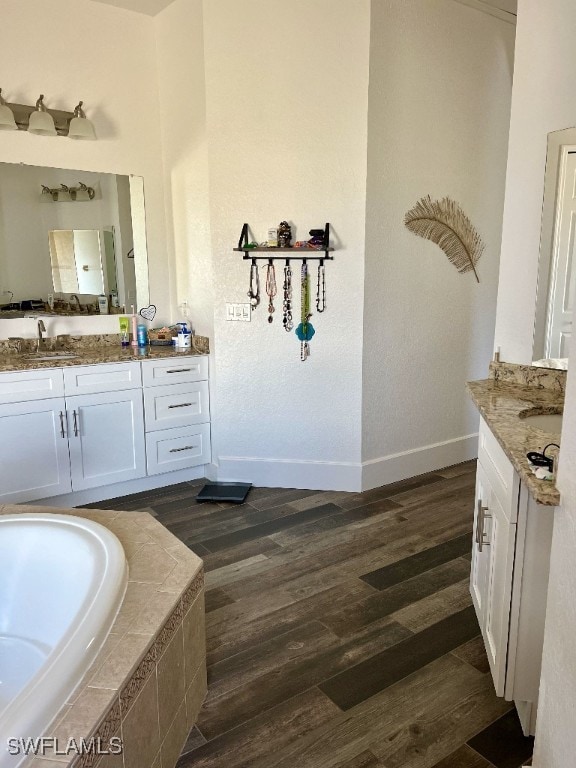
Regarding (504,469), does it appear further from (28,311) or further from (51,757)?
(28,311)

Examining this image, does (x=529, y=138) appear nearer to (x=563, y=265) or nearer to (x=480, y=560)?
(x=563, y=265)

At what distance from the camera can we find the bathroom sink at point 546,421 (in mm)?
2012

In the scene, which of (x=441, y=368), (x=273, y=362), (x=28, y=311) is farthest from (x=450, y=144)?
(x=28, y=311)

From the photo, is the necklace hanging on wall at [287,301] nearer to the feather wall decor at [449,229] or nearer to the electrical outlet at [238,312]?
the electrical outlet at [238,312]

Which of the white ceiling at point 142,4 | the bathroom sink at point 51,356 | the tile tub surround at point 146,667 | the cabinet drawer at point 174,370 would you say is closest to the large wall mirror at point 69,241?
the bathroom sink at point 51,356

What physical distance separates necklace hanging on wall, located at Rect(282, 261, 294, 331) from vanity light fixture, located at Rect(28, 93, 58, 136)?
1.61 metres

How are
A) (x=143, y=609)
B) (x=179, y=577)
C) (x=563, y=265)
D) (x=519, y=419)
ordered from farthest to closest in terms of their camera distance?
(x=563, y=265) < (x=519, y=419) < (x=179, y=577) < (x=143, y=609)

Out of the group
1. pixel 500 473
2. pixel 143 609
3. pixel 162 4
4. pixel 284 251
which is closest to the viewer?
pixel 143 609

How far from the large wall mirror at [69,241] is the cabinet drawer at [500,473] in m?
2.69

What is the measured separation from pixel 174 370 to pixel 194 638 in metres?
2.10

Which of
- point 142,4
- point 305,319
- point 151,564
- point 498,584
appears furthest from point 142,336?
point 498,584

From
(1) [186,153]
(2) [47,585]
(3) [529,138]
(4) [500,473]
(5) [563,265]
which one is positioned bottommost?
(2) [47,585]

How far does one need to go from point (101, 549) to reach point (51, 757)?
749 mm

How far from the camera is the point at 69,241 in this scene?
373cm
